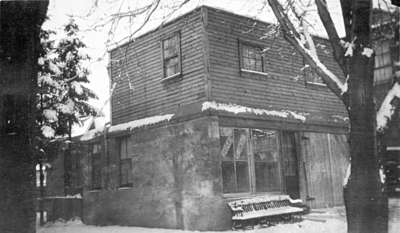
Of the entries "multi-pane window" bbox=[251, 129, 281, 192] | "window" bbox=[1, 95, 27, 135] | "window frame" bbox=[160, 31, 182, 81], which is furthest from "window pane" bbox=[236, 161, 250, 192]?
"window" bbox=[1, 95, 27, 135]

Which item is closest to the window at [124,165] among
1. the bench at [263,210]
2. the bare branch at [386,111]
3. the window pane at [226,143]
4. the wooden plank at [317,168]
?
A: the window pane at [226,143]

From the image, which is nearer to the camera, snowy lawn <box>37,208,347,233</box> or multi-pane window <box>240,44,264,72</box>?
snowy lawn <box>37,208,347,233</box>

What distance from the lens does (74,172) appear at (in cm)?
2155

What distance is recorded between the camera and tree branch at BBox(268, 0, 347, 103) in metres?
7.23

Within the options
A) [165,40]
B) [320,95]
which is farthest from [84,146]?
[320,95]

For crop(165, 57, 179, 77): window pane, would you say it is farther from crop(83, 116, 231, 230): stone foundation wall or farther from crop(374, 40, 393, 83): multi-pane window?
crop(374, 40, 393, 83): multi-pane window

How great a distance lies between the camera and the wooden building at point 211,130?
1353 centimetres

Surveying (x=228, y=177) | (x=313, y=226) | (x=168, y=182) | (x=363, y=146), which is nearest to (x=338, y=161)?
(x=313, y=226)

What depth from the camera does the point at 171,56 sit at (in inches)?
604

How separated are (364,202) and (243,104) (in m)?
8.42

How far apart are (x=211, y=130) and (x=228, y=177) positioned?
174 centimetres

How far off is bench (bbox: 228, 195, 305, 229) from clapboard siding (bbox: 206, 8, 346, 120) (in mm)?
3219

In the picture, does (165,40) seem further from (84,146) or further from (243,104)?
(84,146)

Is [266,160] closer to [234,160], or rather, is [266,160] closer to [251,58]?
[234,160]
